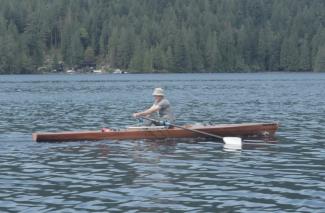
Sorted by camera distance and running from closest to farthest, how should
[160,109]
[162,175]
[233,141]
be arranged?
1. [162,175]
2. [233,141]
3. [160,109]

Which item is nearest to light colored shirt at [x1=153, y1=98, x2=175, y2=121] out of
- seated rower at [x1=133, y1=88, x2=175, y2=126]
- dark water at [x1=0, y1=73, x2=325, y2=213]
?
seated rower at [x1=133, y1=88, x2=175, y2=126]

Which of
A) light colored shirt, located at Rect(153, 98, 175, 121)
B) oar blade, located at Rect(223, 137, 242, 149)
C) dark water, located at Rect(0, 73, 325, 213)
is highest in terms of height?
light colored shirt, located at Rect(153, 98, 175, 121)

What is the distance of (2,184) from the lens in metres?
22.8

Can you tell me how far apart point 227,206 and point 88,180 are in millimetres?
5695

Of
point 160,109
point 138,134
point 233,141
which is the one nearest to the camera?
point 233,141

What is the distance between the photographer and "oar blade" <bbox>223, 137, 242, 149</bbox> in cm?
Answer: 3185

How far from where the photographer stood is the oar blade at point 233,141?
3185 cm

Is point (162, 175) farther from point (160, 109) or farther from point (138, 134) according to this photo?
point (160, 109)

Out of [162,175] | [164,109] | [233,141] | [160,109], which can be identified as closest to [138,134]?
[160,109]

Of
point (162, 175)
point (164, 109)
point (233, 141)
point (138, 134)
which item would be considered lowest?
point (162, 175)

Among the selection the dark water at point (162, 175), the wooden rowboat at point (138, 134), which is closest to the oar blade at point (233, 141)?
the dark water at point (162, 175)

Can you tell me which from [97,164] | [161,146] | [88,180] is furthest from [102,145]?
[88,180]

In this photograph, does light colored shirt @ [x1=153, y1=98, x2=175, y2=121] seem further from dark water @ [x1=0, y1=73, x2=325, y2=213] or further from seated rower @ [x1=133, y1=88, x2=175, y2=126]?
dark water @ [x1=0, y1=73, x2=325, y2=213]

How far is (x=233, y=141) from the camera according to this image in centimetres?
3225
